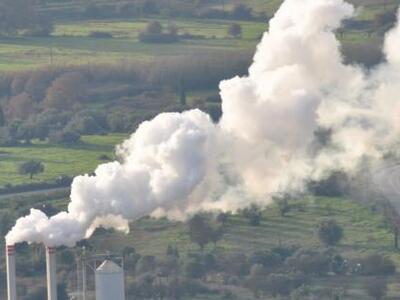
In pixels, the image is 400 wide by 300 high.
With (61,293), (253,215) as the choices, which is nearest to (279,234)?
(253,215)

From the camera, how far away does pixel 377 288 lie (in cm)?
14875

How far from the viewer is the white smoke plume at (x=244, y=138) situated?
131 meters

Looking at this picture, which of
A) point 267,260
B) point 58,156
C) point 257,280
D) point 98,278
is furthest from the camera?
point 58,156

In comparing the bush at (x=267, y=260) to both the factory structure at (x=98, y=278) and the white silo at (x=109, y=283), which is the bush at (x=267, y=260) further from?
the white silo at (x=109, y=283)

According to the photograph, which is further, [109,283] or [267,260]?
[267,260]

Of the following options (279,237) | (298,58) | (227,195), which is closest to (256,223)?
(279,237)

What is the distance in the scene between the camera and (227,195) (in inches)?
5763

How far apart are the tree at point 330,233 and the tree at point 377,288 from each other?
A: 888 cm

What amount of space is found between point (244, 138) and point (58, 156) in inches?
2042

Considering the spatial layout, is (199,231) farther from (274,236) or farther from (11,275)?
(11,275)

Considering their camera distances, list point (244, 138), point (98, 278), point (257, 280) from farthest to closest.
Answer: point (257, 280), point (244, 138), point (98, 278)

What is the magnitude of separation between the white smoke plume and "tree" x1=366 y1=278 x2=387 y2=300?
8.30m

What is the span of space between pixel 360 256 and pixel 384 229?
5921 mm

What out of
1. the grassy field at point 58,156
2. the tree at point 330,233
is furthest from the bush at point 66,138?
the tree at point 330,233
